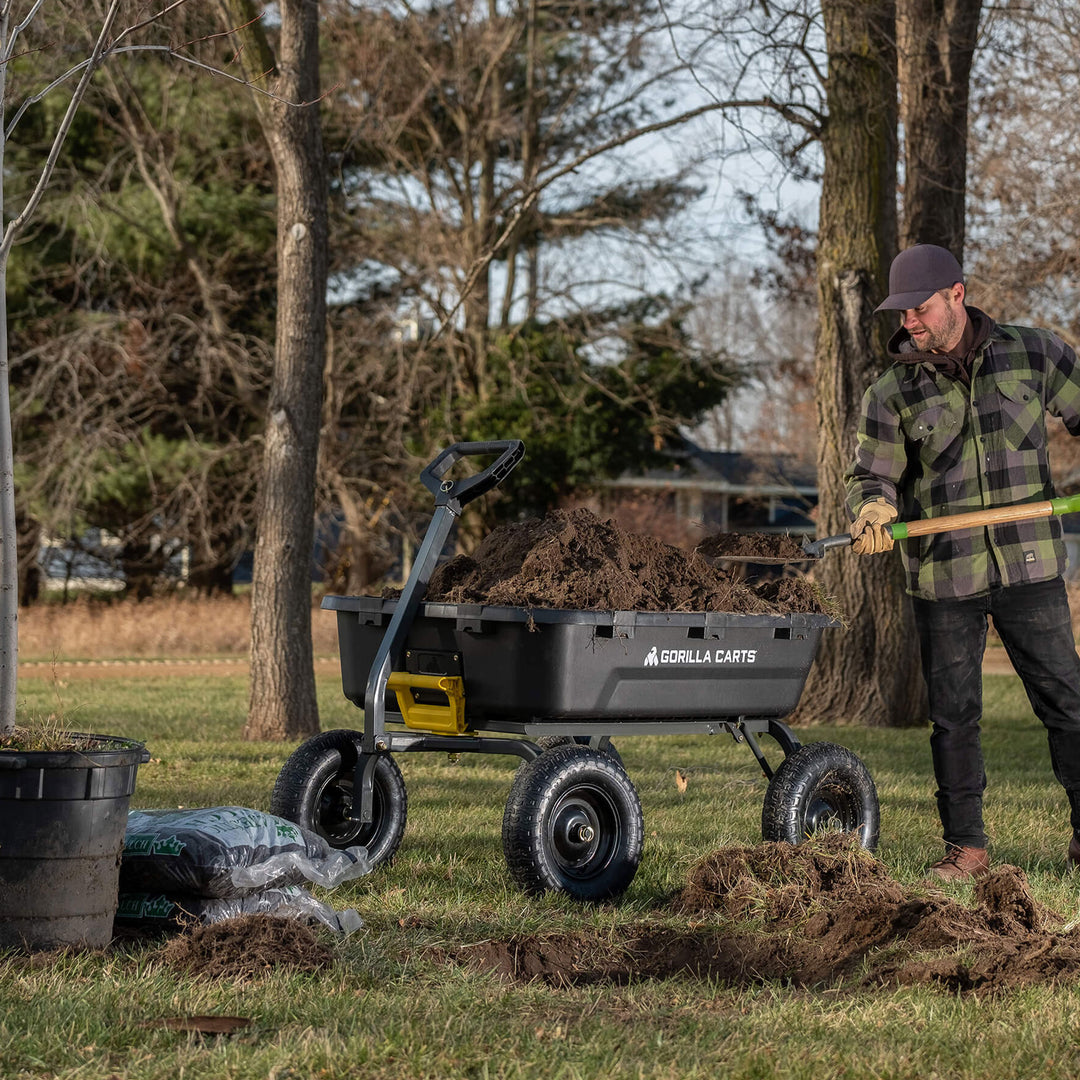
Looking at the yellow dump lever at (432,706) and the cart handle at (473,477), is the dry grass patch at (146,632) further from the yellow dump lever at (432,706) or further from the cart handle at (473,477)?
the yellow dump lever at (432,706)

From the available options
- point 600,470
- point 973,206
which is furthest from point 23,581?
point 973,206

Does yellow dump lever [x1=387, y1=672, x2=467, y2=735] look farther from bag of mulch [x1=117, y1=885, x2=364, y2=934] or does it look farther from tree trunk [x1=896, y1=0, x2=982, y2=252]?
tree trunk [x1=896, y1=0, x2=982, y2=252]

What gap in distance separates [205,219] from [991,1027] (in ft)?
57.3

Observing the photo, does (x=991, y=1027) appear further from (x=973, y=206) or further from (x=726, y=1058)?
(x=973, y=206)

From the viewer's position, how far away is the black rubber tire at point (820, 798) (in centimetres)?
488

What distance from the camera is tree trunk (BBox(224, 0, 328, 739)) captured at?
8.95m

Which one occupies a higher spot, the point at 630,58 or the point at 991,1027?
the point at 630,58

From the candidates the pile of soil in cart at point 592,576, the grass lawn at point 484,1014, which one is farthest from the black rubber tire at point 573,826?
the pile of soil in cart at point 592,576

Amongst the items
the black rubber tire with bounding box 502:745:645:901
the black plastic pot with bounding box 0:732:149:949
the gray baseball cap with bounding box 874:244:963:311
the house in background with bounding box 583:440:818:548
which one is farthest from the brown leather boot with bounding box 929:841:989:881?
the house in background with bounding box 583:440:818:548

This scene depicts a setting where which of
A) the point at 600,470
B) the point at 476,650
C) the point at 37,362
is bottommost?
the point at 476,650

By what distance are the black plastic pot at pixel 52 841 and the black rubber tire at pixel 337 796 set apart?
3.99 ft

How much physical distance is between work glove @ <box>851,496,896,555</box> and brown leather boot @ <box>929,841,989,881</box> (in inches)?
43.2

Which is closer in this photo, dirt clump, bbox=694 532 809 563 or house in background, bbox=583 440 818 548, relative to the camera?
dirt clump, bbox=694 532 809 563

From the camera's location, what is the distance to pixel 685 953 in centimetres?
391
